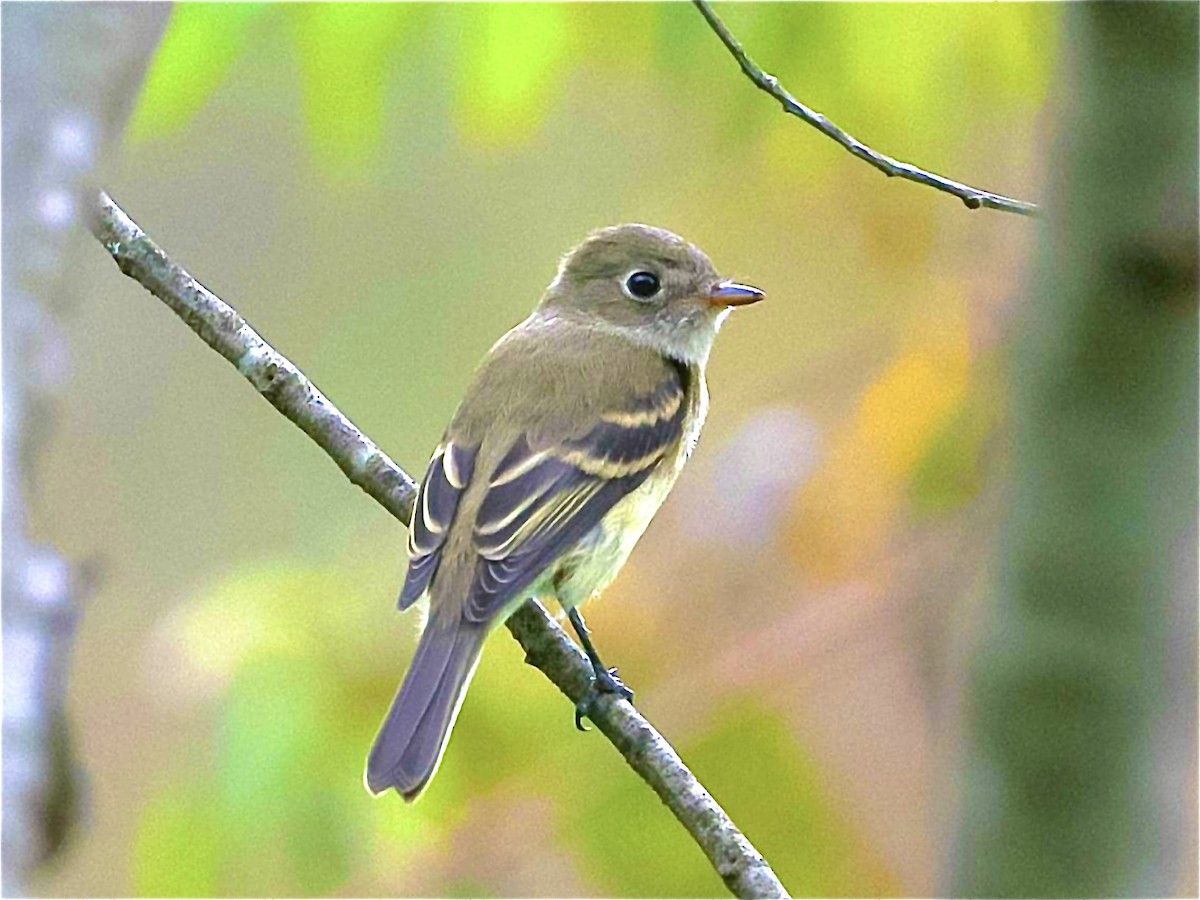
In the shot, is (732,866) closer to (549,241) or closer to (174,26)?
(174,26)

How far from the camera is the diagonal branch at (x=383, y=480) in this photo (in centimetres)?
264

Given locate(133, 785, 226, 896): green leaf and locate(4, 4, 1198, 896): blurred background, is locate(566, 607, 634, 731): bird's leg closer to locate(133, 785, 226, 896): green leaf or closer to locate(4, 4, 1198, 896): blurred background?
locate(4, 4, 1198, 896): blurred background

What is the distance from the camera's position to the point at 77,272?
1736mm

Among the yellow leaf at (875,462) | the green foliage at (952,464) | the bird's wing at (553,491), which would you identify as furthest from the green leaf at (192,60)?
the green foliage at (952,464)

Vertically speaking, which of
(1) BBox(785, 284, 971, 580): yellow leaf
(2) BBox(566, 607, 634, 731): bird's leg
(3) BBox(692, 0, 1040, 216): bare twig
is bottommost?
(2) BBox(566, 607, 634, 731): bird's leg

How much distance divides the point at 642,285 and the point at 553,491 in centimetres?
105

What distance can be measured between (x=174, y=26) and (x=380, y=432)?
125 inches

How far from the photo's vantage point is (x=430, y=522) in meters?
3.59

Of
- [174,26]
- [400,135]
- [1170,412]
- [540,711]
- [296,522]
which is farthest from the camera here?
[296,522]

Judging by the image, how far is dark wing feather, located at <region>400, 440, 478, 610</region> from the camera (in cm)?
356

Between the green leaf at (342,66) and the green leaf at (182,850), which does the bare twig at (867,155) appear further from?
the green leaf at (182,850)

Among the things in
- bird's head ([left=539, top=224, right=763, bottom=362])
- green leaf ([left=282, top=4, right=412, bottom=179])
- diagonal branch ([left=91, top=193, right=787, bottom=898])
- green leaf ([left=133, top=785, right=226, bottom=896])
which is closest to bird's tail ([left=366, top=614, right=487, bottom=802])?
diagonal branch ([left=91, top=193, right=787, bottom=898])

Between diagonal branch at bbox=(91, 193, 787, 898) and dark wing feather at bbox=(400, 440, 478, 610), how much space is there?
0.13ft

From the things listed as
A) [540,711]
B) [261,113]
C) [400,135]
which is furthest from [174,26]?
[261,113]
